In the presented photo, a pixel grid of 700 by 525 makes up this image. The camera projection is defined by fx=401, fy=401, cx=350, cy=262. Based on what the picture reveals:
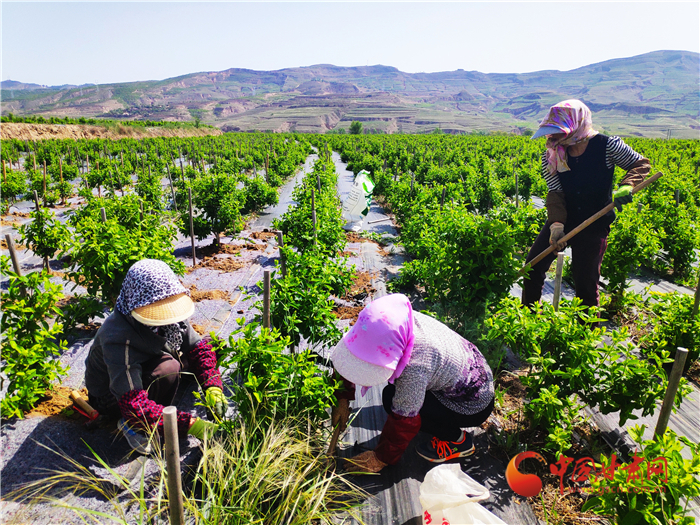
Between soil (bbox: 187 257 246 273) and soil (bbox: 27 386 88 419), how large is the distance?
10.5 feet

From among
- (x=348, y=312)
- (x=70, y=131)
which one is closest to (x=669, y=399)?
(x=348, y=312)

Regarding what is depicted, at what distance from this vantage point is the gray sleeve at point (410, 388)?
7.05 ft

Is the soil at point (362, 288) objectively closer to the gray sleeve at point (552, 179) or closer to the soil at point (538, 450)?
the soil at point (538, 450)

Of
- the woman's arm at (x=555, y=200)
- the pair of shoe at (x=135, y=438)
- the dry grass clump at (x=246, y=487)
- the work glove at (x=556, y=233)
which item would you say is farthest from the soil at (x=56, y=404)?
the woman's arm at (x=555, y=200)

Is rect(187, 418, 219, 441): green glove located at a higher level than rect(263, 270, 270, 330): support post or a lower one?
lower

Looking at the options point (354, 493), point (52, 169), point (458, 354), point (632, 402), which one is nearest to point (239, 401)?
point (354, 493)

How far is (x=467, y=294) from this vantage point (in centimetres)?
361

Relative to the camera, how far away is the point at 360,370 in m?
2.06

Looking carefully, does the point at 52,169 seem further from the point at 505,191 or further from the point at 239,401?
the point at 239,401

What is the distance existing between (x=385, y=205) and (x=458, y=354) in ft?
32.8

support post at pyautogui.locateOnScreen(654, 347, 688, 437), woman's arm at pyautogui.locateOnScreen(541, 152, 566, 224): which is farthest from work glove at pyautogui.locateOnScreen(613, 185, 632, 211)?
support post at pyautogui.locateOnScreen(654, 347, 688, 437)

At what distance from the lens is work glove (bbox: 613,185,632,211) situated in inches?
125

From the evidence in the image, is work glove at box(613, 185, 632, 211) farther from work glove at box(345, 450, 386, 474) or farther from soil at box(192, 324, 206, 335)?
soil at box(192, 324, 206, 335)

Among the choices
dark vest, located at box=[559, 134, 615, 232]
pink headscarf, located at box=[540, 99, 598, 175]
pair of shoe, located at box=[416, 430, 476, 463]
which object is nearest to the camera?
pair of shoe, located at box=[416, 430, 476, 463]
